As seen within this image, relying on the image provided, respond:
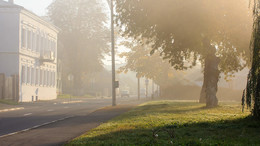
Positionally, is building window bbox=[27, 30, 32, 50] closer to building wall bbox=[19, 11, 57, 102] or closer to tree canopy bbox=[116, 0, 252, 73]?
building wall bbox=[19, 11, 57, 102]

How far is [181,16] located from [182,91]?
39279mm

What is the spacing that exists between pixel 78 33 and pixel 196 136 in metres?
70.6

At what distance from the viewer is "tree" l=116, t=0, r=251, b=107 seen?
2231 cm

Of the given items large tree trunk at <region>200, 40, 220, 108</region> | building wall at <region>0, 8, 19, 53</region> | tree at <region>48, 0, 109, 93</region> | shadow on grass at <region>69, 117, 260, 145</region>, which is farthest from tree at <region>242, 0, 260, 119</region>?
tree at <region>48, 0, 109, 93</region>

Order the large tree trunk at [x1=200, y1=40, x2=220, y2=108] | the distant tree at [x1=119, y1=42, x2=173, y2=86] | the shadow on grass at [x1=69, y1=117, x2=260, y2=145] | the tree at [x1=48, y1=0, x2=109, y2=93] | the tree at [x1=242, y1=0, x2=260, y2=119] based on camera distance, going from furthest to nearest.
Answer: the tree at [x1=48, y1=0, x2=109, y2=93] < the distant tree at [x1=119, y1=42, x2=173, y2=86] < the large tree trunk at [x1=200, y1=40, x2=220, y2=108] < the tree at [x1=242, y1=0, x2=260, y2=119] < the shadow on grass at [x1=69, y1=117, x2=260, y2=145]

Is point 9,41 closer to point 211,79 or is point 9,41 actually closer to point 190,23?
point 211,79

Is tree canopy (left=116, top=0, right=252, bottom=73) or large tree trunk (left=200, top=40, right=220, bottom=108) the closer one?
tree canopy (left=116, top=0, right=252, bottom=73)

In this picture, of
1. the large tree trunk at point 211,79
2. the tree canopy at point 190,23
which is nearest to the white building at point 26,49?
the tree canopy at point 190,23

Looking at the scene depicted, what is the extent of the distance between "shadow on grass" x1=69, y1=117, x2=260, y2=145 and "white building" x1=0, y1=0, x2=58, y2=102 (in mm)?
34548

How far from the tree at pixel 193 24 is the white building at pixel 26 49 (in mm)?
22033

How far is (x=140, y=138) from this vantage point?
11266 mm

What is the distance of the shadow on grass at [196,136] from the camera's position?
33.8 ft

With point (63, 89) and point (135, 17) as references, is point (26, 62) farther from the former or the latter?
point (63, 89)

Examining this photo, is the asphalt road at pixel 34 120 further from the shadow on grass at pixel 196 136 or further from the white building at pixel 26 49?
the white building at pixel 26 49
